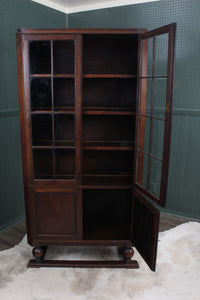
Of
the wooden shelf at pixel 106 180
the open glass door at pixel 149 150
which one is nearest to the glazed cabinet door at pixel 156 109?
the open glass door at pixel 149 150

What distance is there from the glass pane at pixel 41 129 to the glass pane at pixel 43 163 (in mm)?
74

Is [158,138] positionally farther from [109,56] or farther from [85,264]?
[85,264]

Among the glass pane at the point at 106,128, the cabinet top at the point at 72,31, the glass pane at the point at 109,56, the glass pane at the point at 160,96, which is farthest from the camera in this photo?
the glass pane at the point at 160,96

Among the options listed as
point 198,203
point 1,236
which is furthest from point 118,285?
point 198,203

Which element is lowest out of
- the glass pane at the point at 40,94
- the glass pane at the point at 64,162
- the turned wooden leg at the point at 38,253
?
the turned wooden leg at the point at 38,253

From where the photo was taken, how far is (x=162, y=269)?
7.51 feet

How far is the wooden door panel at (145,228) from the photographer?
1.92 metres

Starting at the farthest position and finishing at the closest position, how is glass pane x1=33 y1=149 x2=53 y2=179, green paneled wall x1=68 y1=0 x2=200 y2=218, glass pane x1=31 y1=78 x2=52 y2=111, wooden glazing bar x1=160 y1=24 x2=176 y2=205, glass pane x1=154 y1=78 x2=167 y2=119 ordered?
glass pane x1=154 y1=78 x2=167 y2=119 → green paneled wall x1=68 y1=0 x2=200 y2=218 → glass pane x1=33 y1=149 x2=53 y2=179 → glass pane x1=31 y1=78 x2=52 y2=111 → wooden glazing bar x1=160 y1=24 x2=176 y2=205

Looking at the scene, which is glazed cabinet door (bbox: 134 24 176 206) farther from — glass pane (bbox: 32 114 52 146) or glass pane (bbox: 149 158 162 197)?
glass pane (bbox: 32 114 52 146)

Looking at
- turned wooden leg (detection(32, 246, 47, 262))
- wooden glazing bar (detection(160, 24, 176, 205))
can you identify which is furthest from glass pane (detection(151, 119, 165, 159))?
turned wooden leg (detection(32, 246, 47, 262))

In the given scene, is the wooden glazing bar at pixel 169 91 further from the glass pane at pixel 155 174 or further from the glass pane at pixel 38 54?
the glass pane at pixel 155 174

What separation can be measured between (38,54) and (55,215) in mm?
1324

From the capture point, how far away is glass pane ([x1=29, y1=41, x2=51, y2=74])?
209cm

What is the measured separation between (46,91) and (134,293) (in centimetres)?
168
